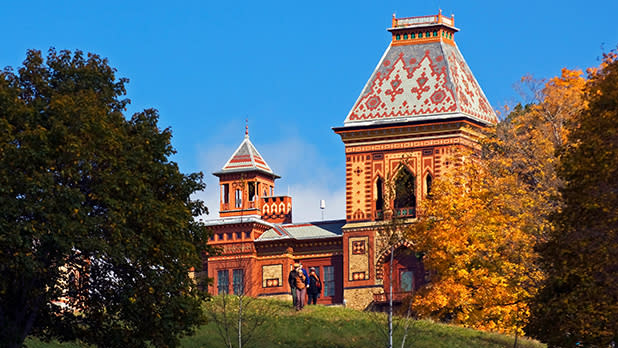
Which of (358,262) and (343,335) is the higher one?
(358,262)

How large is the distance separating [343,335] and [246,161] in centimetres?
3372

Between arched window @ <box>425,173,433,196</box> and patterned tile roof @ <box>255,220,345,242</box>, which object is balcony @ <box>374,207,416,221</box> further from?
patterned tile roof @ <box>255,220,345,242</box>

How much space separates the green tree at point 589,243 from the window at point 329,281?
3869 centimetres

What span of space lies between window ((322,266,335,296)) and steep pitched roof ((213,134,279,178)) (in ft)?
30.6

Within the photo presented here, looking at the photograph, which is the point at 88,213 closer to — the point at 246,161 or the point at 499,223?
the point at 499,223

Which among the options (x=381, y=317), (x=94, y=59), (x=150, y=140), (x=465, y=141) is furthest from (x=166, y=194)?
(x=465, y=141)

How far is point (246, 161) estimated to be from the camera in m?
81.4

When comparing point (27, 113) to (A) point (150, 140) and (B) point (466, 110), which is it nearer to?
(A) point (150, 140)

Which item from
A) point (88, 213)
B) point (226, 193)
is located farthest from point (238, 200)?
point (88, 213)

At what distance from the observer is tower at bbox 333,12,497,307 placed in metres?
71.1

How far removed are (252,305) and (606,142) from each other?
26.8 m

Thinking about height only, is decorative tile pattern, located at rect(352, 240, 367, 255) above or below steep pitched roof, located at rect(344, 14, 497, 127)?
below

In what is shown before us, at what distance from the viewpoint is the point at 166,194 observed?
39.1 metres

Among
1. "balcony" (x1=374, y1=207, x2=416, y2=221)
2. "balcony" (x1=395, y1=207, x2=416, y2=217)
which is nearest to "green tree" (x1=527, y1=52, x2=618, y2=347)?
"balcony" (x1=374, y1=207, x2=416, y2=221)
